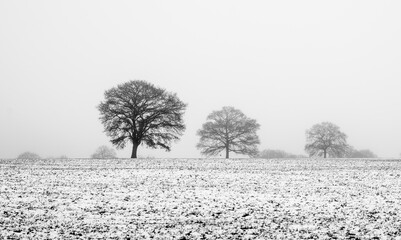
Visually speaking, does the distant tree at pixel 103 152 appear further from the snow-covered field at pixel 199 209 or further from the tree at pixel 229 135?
the snow-covered field at pixel 199 209

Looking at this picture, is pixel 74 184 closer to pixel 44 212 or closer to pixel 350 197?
pixel 44 212

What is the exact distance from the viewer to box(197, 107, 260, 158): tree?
7694cm

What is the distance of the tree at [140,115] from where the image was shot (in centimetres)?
5738

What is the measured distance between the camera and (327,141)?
89.2 m

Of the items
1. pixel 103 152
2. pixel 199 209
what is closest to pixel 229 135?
pixel 103 152

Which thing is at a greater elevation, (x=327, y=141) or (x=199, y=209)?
(x=327, y=141)

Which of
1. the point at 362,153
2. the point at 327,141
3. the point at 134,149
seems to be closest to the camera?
the point at 134,149

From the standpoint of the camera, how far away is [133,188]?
62.3 ft

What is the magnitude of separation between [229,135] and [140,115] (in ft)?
83.6

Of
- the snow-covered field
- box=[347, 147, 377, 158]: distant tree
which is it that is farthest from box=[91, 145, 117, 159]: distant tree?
the snow-covered field

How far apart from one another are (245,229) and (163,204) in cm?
468

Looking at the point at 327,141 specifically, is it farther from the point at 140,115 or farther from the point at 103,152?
the point at 103,152

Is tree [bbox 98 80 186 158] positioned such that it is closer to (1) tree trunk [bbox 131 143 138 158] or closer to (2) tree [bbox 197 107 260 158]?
(1) tree trunk [bbox 131 143 138 158]

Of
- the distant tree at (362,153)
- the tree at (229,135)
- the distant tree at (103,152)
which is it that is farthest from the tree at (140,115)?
the distant tree at (362,153)
